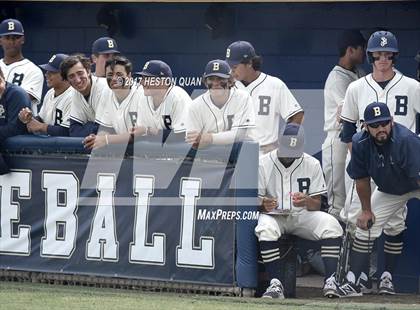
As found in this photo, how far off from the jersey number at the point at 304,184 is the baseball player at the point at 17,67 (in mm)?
2484

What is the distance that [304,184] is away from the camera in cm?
831

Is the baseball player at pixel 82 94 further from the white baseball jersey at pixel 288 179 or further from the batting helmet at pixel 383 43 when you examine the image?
the batting helmet at pixel 383 43

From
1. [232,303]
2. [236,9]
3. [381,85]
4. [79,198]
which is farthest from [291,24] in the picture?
[232,303]

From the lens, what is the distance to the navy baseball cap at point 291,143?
8.27 meters

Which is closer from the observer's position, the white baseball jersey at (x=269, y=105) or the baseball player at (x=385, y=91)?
the baseball player at (x=385, y=91)

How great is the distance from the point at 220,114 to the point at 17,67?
2.28m

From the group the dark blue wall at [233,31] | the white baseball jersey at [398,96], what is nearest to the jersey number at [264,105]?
the white baseball jersey at [398,96]

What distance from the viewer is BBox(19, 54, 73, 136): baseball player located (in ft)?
29.7

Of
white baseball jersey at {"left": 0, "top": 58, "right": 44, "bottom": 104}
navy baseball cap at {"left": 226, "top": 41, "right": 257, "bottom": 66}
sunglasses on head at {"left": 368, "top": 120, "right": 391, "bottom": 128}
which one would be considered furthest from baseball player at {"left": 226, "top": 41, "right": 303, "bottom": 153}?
white baseball jersey at {"left": 0, "top": 58, "right": 44, "bottom": 104}

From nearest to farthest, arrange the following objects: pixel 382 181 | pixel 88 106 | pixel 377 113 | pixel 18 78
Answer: pixel 377 113, pixel 382 181, pixel 88 106, pixel 18 78

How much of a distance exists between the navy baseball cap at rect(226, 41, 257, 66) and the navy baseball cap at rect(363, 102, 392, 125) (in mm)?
1369

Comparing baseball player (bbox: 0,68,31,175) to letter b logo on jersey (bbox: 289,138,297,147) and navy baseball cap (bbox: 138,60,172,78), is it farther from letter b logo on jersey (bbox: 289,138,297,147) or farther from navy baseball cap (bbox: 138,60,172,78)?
letter b logo on jersey (bbox: 289,138,297,147)

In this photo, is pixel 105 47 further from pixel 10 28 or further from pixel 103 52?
pixel 10 28

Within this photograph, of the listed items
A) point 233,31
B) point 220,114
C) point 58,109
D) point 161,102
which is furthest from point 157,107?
point 233,31
